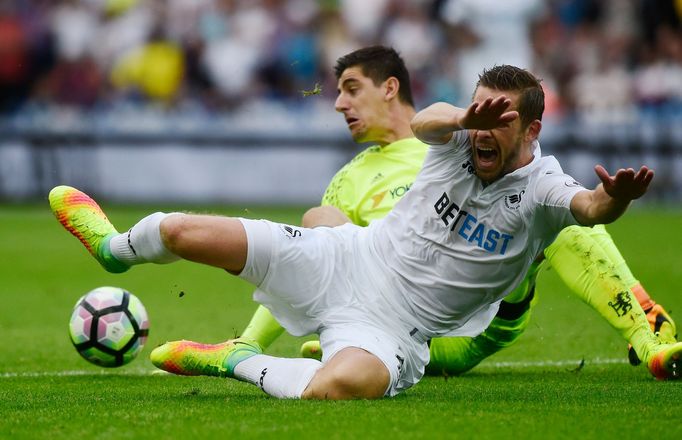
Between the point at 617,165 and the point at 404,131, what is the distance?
13.5 metres

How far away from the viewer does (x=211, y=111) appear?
2117 centimetres

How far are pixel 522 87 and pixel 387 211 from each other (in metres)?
1.90

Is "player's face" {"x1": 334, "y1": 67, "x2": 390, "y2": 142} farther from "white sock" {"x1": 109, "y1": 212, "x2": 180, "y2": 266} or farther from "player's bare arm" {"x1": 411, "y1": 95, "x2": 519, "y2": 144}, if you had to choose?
"white sock" {"x1": 109, "y1": 212, "x2": 180, "y2": 266}

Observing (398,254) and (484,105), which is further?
(398,254)

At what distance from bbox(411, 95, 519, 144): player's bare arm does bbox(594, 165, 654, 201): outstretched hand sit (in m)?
0.47

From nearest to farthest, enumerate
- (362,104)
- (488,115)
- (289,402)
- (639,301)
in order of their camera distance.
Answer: (488,115)
(289,402)
(639,301)
(362,104)

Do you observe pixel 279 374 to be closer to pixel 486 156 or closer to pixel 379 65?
pixel 486 156

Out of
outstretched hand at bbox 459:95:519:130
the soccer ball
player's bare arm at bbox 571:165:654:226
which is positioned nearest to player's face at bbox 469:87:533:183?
outstretched hand at bbox 459:95:519:130

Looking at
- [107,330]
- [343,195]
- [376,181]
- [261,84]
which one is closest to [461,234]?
[376,181]

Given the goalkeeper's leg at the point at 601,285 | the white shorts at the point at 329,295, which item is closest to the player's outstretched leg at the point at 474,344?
the goalkeeper's leg at the point at 601,285

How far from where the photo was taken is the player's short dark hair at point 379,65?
7.89m

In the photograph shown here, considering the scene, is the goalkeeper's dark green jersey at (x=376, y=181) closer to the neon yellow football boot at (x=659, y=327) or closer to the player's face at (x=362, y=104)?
the player's face at (x=362, y=104)

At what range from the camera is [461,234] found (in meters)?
5.80

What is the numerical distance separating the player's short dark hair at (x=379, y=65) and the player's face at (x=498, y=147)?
226 centimetres
